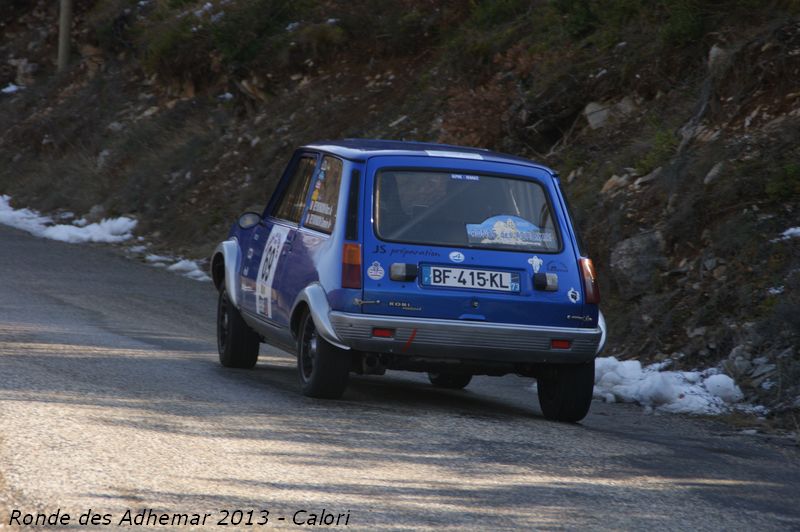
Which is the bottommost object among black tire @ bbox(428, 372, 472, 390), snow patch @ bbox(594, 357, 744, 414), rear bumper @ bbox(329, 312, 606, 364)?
black tire @ bbox(428, 372, 472, 390)

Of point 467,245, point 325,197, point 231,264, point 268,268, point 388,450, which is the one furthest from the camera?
point 231,264

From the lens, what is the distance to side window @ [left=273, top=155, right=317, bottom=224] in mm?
9133

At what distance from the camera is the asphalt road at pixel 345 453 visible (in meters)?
5.50

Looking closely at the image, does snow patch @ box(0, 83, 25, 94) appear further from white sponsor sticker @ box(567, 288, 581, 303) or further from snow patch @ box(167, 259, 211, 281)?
white sponsor sticker @ box(567, 288, 581, 303)

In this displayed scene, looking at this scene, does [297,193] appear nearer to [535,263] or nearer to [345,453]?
[535,263]

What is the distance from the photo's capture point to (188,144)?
2523 centimetres

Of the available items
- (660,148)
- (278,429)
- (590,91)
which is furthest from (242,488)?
(590,91)

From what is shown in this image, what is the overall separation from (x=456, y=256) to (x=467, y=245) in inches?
5.2

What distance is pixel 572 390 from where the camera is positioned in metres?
8.39

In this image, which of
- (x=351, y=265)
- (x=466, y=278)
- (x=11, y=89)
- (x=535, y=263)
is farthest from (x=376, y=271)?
(x=11, y=89)

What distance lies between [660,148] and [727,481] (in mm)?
7391

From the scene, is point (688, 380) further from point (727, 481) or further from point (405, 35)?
point (405, 35)

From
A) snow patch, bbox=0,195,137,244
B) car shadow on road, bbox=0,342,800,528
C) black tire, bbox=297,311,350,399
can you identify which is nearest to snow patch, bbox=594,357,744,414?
car shadow on road, bbox=0,342,800,528

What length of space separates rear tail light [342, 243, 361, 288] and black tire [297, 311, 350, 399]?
1.40 ft
